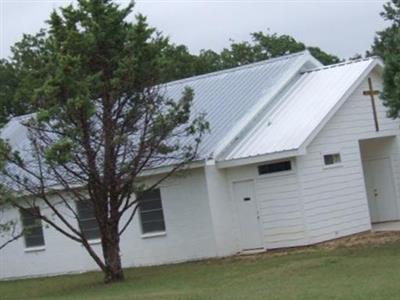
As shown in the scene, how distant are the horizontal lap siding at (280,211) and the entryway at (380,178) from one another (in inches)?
210

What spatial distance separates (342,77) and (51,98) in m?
11.0

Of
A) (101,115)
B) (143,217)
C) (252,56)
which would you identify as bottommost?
(143,217)

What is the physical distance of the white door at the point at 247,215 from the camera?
82.7 feet

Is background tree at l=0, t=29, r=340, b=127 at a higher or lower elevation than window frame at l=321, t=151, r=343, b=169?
higher

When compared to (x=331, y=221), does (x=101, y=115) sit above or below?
above

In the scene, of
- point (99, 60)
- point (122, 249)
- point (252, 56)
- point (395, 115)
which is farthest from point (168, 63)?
point (252, 56)

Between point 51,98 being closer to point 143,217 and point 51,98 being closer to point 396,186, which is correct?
point 143,217

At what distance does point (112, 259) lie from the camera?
22156 millimetres

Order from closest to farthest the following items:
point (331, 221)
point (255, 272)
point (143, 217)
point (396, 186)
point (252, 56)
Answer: point (255, 272), point (331, 221), point (143, 217), point (396, 186), point (252, 56)

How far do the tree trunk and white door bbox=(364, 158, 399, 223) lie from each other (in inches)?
441

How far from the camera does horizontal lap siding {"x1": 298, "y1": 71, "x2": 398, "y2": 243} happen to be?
2481 centimetres

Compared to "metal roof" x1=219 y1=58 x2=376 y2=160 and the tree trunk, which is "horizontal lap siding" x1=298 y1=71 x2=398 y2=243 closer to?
"metal roof" x1=219 y1=58 x2=376 y2=160

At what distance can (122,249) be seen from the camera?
2756 cm

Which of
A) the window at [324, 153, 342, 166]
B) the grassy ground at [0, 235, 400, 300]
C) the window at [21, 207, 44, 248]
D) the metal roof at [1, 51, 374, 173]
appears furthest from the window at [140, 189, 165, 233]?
the window at [324, 153, 342, 166]
